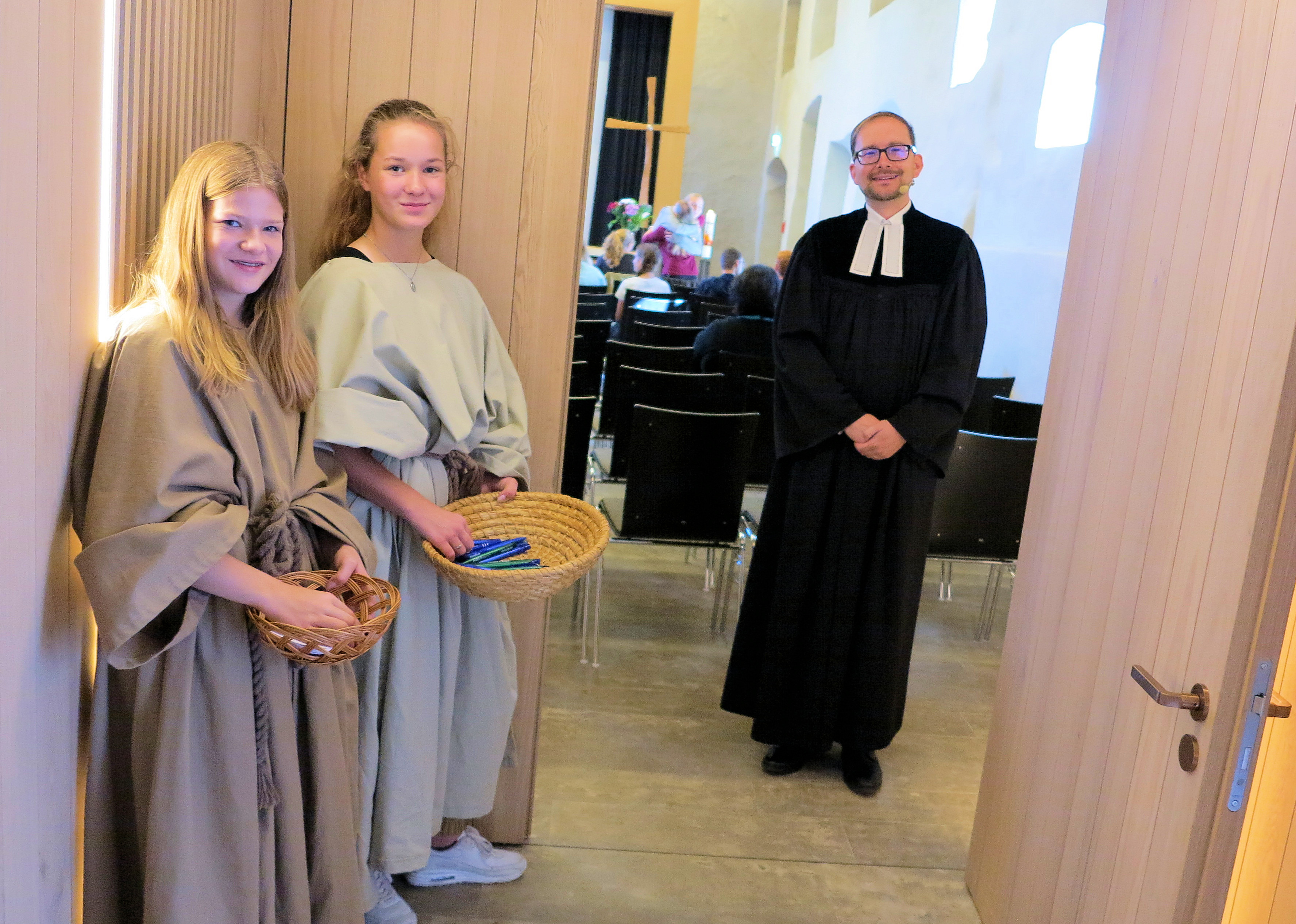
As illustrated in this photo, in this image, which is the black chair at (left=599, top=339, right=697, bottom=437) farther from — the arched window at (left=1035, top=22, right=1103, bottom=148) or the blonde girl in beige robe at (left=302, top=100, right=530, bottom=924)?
the blonde girl in beige robe at (left=302, top=100, right=530, bottom=924)

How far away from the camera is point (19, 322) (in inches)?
50.8

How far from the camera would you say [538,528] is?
2.28 m

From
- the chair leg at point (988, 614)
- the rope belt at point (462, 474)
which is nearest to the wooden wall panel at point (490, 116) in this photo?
the rope belt at point (462, 474)

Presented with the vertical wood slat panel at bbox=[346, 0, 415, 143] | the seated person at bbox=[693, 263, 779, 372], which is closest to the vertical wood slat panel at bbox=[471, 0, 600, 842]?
the vertical wood slat panel at bbox=[346, 0, 415, 143]

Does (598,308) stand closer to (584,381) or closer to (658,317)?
(658,317)

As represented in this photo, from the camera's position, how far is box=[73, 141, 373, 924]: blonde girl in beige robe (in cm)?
151

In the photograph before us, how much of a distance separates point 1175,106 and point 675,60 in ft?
45.9

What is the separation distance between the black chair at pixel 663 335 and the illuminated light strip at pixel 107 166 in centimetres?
508

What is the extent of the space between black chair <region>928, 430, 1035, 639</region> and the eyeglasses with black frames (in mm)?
1246

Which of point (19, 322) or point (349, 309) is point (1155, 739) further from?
point (19, 322)

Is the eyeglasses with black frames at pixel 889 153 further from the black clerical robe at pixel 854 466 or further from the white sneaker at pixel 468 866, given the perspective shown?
the white sneaker at pixel 468 866

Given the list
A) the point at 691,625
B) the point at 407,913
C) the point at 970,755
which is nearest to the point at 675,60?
the point at 691,625

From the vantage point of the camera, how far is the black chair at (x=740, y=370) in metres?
4.89

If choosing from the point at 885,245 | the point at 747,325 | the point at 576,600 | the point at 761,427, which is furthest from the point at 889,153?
the point at 747,325
